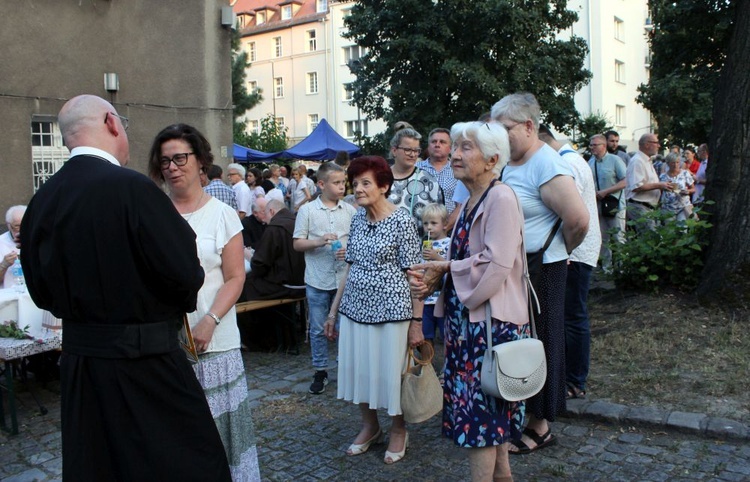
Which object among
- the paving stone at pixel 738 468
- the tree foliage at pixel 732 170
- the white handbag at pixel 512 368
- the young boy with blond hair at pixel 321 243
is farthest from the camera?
the tree foliage at pixel 732 170

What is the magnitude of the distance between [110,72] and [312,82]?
39.5 m

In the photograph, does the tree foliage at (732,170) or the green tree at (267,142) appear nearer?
the tree foliage at (732,170)

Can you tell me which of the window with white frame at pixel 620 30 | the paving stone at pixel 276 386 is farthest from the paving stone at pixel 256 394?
the window with white frame at pixel 620 30

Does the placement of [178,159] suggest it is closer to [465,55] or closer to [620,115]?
[465,55]

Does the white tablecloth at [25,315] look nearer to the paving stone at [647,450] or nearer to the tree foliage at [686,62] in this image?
the paving stone at [647,450]

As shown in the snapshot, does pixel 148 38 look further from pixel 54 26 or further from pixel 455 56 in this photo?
pixel 455 56

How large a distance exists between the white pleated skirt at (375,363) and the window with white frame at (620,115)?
38.8m

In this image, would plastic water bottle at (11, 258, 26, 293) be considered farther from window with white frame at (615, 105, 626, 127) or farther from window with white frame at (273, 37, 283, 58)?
window with white frame at (273, 37, 283, 58)

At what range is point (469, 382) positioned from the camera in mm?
3277

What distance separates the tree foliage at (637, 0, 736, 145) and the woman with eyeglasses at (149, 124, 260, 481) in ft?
64.4

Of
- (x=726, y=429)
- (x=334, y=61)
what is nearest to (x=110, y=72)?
(x=726, y=429)

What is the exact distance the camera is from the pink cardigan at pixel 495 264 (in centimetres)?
315

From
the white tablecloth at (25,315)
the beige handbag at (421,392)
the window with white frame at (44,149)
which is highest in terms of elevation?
the window with white frame at (44,149)

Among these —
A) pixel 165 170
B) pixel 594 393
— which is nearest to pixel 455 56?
pixel 594 393
